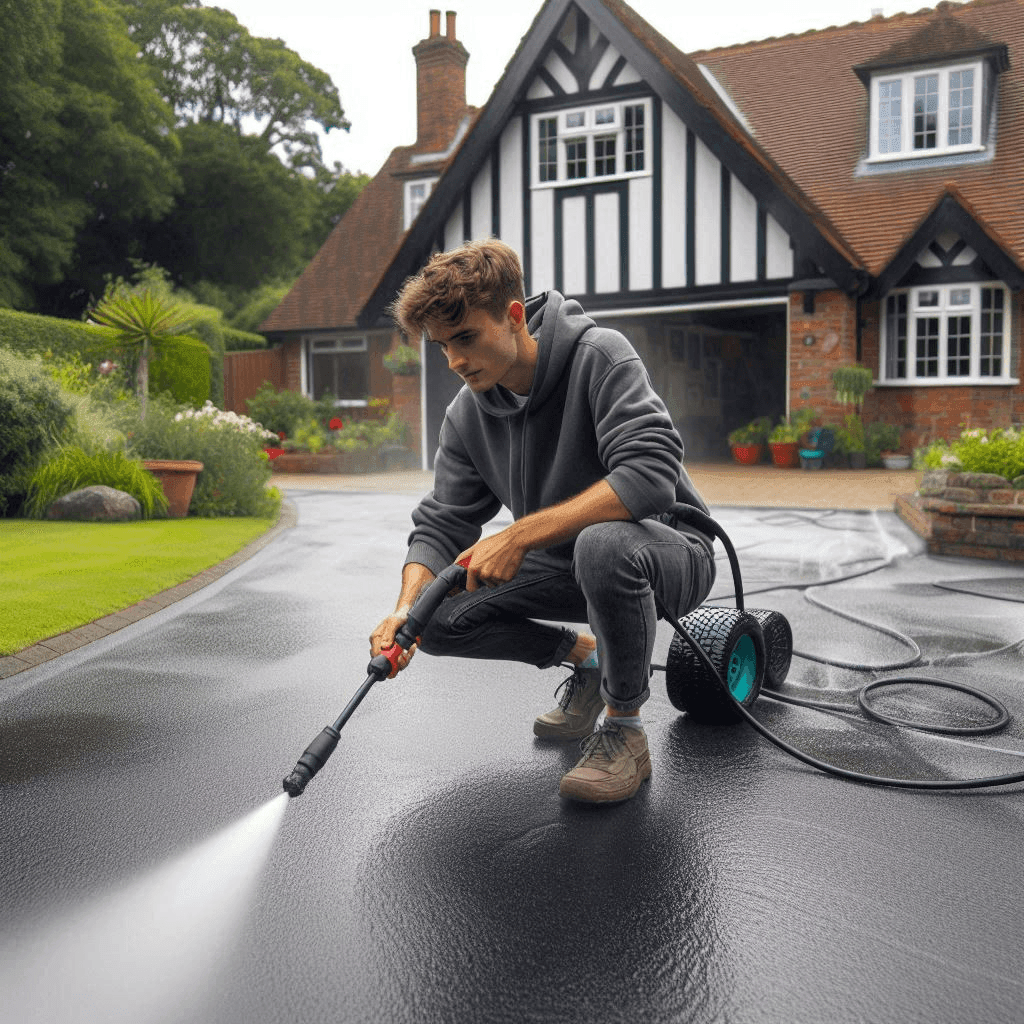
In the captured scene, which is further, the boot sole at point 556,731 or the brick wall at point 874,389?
the brick wall at point 874,389

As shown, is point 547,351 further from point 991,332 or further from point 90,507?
point 991,332

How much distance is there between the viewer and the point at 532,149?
59.6 ft

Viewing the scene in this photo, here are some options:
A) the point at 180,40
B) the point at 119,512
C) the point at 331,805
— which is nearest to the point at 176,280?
the point at 180,40

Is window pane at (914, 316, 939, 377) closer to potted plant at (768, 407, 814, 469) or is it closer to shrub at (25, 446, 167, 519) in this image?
potted plant at (768, 407, 814, 469)

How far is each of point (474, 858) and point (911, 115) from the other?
1859 cm

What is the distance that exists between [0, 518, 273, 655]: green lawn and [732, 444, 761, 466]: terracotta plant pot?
10.5 metres

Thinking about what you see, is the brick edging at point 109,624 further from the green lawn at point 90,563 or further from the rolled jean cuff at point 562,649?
the rolled jean cuff at point 562,649

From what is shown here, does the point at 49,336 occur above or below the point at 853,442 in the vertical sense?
A: above

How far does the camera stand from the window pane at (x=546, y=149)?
18.2 metres

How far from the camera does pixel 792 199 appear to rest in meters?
16.0

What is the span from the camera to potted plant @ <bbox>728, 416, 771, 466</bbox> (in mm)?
18859

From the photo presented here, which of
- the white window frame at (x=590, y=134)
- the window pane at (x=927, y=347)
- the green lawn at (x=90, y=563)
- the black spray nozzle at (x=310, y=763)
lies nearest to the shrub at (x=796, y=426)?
the window pane at (x=927, y=347)

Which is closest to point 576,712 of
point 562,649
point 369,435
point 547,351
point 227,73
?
point 562,649

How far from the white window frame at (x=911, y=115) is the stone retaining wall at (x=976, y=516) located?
11791mm
